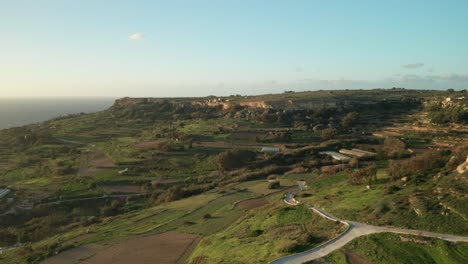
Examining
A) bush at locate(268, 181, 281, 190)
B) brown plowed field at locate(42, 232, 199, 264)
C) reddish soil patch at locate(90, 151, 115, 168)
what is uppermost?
bush at locate(268, 181, 281, 190)

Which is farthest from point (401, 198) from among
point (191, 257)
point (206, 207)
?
point (206, 207)

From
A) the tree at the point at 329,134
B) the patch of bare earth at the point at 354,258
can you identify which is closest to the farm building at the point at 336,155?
the tree at the point at 329,134

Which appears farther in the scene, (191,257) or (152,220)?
(152,220)

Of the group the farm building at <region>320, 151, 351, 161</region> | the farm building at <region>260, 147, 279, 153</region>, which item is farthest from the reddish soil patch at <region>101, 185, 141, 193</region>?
the farm building at <region>320, 151, 351, 161</region>

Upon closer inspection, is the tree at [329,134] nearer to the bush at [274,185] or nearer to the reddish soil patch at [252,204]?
the bush at [274,185]

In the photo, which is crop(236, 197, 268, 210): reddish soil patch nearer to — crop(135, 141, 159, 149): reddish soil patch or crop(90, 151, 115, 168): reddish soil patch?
crop(90, 151, 115, 168): reddish soil patch

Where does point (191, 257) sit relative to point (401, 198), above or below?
below

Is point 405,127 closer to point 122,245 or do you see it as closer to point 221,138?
point 221,138
